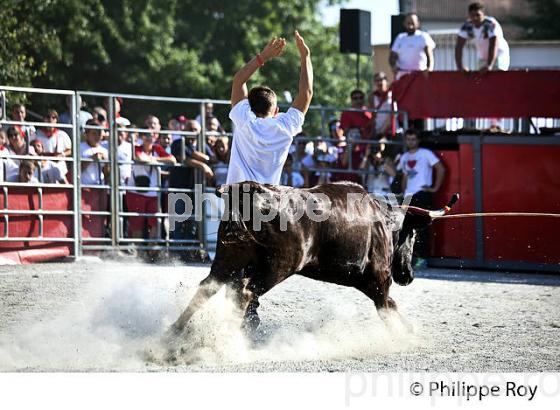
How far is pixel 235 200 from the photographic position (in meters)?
7.23

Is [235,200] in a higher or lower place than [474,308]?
higher

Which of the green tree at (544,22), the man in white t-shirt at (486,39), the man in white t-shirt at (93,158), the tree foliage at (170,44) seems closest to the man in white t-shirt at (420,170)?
the man in white t-shirt at (486,39)

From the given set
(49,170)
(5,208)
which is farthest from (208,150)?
(5,208)

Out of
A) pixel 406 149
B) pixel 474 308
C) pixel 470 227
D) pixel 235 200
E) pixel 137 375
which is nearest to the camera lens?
pixel 137 375

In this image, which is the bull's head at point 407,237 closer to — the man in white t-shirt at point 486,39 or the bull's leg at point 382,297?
the bull's leg at point 382,297

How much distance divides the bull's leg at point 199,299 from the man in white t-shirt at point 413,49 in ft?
29.5

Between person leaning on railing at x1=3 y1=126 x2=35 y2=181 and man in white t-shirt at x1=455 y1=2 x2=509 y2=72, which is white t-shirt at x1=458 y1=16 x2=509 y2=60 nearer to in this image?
man in white t-shirt at x1=455 y1=2 x2=509 y2=72

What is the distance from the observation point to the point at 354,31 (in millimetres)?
18406

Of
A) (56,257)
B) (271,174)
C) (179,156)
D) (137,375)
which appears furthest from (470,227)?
(137,375)

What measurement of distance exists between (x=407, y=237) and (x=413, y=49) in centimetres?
778

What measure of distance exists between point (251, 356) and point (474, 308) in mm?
3592

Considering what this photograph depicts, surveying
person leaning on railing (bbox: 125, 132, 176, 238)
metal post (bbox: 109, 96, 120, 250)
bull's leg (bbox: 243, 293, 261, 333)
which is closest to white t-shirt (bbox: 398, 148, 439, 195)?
person leaning on railing (bbox: 125, 132, 176, 238)

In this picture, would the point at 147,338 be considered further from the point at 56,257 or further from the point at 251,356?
the point at 56,257

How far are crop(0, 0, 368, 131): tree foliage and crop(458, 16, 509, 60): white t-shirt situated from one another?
1013 centimetres
